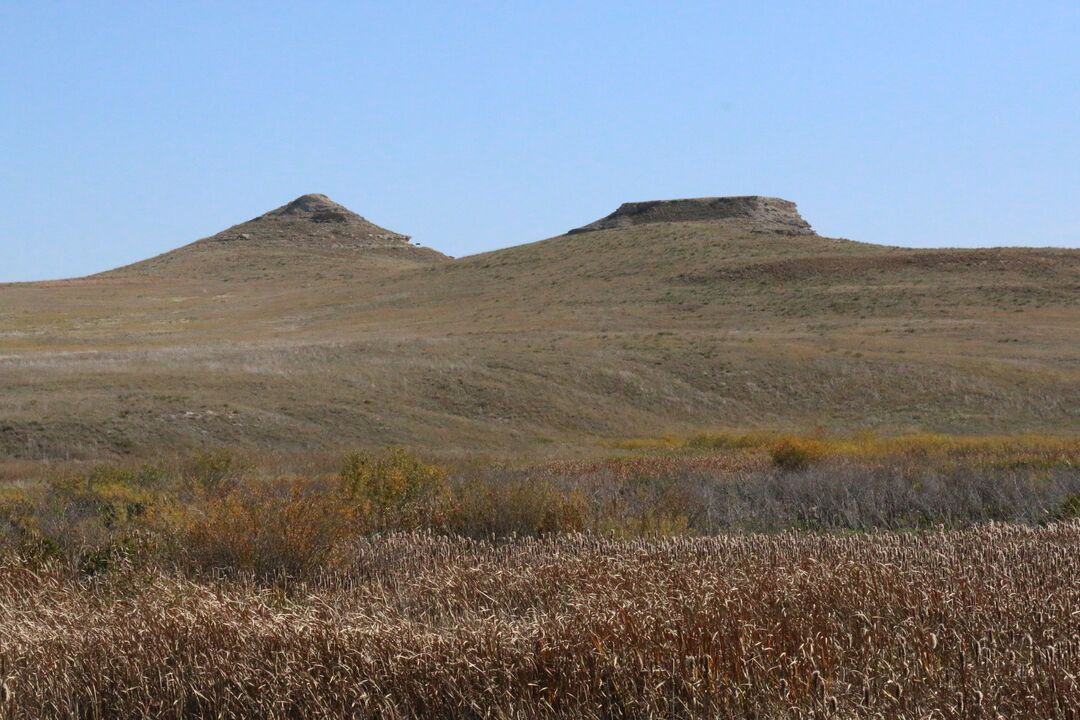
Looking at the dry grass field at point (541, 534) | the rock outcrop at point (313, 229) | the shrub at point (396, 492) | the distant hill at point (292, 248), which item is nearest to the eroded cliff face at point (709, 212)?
the distant hill at point (292, 248)

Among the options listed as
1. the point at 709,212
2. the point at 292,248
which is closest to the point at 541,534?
the point at 709,212

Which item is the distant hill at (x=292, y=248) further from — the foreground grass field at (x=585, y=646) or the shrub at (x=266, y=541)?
the foreground grass field at (x=585, y=646)

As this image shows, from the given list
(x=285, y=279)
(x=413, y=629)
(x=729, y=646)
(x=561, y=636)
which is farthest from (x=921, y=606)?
(x=285, y=279)

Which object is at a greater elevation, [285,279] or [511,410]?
[285,279]

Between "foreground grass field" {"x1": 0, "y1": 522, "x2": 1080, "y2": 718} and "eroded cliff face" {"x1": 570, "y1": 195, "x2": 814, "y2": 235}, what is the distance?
97.0 meters

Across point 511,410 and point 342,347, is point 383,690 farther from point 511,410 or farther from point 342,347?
point 342,347

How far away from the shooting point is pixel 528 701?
6078mm

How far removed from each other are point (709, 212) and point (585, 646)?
348 feet

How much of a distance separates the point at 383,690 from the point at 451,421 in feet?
103

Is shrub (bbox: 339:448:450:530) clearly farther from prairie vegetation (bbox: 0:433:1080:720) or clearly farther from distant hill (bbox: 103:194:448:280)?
distant hill (bbox: 103:194:448:280)

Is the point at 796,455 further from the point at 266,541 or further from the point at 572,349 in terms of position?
the point at 572,349

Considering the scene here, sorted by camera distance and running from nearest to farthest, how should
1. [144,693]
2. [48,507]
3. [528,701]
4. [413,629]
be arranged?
[528,701]
[144,693]
[413,629]
[48,507]

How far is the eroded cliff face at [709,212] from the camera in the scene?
106 metres

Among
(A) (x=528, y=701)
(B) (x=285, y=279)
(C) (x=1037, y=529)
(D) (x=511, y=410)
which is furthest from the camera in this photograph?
(B) (x=285, y=279)
